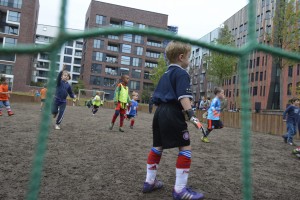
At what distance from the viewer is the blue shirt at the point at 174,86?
244 centimetres

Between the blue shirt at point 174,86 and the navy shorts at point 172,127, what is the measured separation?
83 mm

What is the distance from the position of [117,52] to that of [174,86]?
49355 millimetres

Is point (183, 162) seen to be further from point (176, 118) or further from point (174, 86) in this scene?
point (174, 86)

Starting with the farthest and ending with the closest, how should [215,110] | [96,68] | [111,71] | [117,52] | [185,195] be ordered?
[111,71] → [96,68] → [117,52] → [215,110] → [185,195]

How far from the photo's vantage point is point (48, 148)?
4.38 m

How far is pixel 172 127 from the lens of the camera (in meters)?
2.46

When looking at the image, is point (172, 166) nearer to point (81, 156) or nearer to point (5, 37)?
point (81, 156)

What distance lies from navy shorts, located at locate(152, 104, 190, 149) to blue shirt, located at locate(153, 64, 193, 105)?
8 centimetres

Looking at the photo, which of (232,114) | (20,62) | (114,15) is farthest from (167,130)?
(114,15)

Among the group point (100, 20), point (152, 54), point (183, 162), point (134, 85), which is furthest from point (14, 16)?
point (183, 162)

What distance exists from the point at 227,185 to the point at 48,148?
107 inches

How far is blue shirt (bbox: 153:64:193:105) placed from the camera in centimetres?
244

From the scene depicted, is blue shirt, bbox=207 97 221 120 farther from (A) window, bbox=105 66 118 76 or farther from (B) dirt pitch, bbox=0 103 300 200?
(A) window, bbox=105 66 118 76

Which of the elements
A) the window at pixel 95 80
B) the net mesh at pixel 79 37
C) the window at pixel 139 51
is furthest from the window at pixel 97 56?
the net mesh at pixel 79 37
